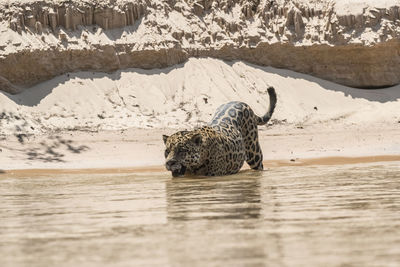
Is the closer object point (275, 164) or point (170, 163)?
point (170, 163)

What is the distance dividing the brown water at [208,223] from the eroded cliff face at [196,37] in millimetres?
9997

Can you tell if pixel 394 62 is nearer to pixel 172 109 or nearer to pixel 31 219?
pixel 172 109

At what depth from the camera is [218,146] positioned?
11523 mm

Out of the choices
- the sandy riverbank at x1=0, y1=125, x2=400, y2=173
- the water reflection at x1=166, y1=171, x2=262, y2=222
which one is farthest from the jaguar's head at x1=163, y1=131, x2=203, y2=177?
the sandy riverbank at x1=0, y1=125, x2=400, y2=173

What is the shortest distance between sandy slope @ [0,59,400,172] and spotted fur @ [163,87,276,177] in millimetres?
3309

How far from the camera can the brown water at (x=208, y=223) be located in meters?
4.38

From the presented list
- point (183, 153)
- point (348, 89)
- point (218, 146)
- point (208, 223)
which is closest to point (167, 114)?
point (348, 89)

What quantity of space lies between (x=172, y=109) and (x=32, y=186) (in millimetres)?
8920

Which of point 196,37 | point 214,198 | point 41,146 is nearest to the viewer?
point 214,198

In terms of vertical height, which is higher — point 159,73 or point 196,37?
point 196,37

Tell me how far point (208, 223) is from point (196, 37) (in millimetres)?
16163

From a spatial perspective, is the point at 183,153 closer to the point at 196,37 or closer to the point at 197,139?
the point at 197,139

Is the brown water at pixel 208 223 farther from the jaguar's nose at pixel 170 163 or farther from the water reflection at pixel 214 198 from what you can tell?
the jaguar's nose at pixel 170 163

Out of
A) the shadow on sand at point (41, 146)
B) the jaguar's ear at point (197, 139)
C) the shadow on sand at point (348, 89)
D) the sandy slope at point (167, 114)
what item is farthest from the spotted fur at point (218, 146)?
the shadow on sand at point (348, 89)
